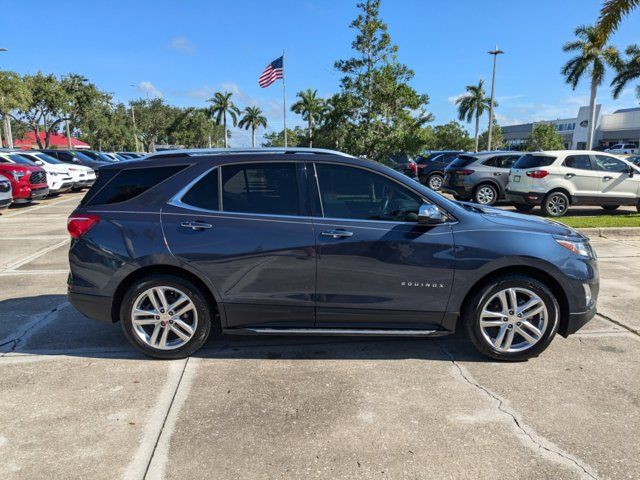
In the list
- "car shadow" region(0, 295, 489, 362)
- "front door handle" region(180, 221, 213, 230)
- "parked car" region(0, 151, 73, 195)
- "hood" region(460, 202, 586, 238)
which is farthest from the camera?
"parked car" region(0, 151, 73, 195)

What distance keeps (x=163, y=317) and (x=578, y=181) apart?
11.4m

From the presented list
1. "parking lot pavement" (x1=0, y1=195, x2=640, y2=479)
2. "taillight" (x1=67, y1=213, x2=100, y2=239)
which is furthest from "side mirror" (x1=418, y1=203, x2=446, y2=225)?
"taillight" (x1=67, y1=213, x2=100, y2=239)

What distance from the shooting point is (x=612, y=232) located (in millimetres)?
9914

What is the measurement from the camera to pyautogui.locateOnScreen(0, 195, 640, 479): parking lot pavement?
8.87 feet

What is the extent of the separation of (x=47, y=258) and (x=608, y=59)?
42232 mm

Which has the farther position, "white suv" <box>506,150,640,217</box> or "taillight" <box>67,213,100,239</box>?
"white suv" <box>506,150,640,217</box>

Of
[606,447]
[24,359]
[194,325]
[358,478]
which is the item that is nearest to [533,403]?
[606,447]

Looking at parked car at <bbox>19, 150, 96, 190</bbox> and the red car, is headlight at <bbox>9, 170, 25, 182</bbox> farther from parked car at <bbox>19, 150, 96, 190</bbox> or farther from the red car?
parked car at <bbox>19, 150, 96, 190</bbox>

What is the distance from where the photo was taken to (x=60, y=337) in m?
4.51

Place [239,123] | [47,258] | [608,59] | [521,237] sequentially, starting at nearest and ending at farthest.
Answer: [521,237] → [47,258] → [608,59] → [239,123]

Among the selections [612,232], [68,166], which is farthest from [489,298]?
[68,166]

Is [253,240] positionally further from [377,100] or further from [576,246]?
[377,100]

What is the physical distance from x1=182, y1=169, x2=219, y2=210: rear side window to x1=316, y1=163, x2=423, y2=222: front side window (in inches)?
34.1

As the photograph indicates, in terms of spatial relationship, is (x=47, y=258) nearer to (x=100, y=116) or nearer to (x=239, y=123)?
(x=100, y=116)
